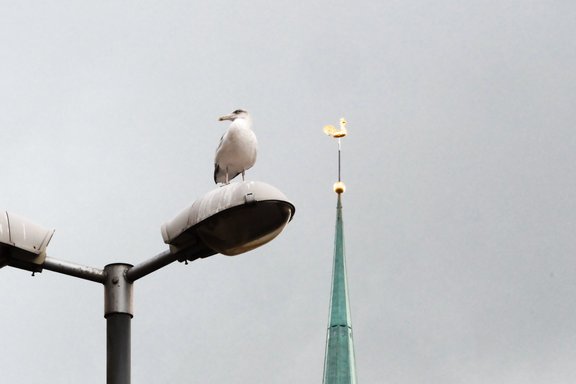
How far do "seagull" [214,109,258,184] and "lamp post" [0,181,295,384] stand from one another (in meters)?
8.38

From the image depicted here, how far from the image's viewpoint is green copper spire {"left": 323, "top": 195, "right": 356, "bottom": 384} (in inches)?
4488

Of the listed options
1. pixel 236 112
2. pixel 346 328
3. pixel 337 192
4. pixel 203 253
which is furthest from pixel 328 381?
pixel 203 253

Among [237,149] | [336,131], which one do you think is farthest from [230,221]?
[336,131]

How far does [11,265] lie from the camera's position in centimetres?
1602

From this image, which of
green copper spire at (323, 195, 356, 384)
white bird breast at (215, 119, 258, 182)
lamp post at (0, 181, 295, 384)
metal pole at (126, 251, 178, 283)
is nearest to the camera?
lamp post at (0, 181, 295, 384)

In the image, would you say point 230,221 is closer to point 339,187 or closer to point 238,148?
point 238,148

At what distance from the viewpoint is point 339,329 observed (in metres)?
119

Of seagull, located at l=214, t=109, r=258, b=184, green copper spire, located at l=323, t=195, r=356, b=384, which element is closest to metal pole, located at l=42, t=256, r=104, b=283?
seagull, located at l=214, t=109, r=258, b=184

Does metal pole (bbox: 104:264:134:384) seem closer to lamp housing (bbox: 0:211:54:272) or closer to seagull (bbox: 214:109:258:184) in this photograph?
lamp housing (bbox: 0:211:54:272)

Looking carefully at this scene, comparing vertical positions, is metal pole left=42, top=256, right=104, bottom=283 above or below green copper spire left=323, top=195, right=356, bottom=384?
below

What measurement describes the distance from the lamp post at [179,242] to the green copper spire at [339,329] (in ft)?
315

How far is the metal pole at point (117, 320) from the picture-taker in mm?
15977

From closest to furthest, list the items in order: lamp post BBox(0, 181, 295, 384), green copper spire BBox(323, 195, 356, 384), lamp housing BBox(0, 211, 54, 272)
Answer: lamp housing BBox(0, 211, 54, 272) → lamp post BBox(0, 181, 295, 384) → green copper spire BBox(323, 195, 356, 384)

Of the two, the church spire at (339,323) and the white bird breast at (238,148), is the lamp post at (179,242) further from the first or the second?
the church spire at (339,323)
